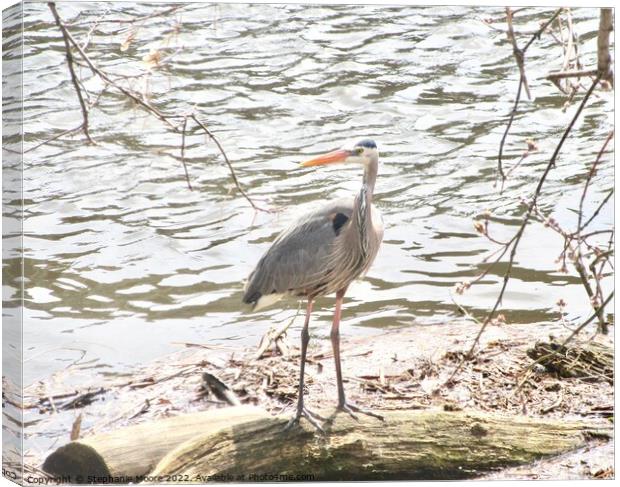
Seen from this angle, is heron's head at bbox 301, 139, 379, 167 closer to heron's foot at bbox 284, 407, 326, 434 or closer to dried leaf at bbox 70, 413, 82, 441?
heron's foot at bbox 284, 407, 326, 434

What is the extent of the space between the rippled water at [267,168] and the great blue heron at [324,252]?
0.08m

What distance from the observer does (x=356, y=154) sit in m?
3.78

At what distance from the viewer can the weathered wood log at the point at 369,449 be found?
139 inches

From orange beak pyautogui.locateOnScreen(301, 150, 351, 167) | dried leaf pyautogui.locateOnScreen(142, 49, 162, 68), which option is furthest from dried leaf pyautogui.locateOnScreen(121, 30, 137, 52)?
orange beak pyautogui.locateOnScreen(301, 150, 351, 167)

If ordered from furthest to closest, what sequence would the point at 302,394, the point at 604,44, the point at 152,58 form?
the point at 302,394 → the point at 152,58 → the point at 604,44

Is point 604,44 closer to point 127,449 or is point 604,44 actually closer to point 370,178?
point 370,178

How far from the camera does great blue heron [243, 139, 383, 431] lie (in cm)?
384

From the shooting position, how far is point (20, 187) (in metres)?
3.56

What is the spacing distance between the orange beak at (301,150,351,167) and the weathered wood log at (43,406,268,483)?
3.25ft

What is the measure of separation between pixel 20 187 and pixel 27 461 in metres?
1.01

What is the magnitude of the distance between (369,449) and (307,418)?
26 cm

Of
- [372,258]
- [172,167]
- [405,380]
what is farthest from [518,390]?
[172,167]

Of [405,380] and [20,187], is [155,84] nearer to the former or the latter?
[20,187]

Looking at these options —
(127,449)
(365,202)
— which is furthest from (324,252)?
(127,449)
